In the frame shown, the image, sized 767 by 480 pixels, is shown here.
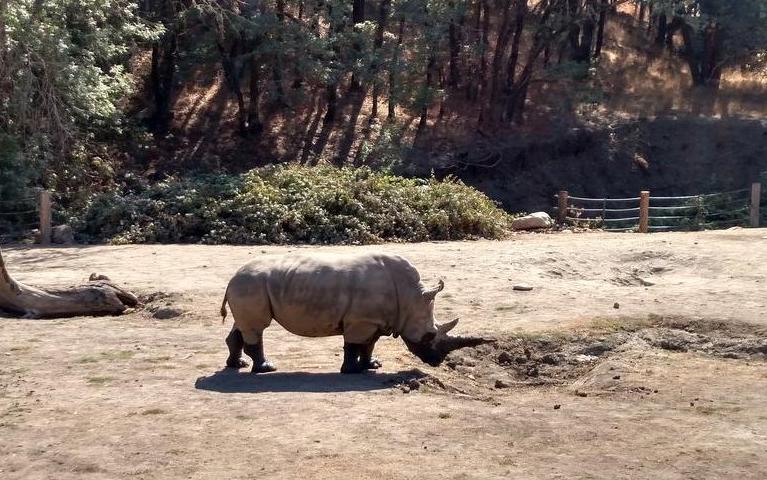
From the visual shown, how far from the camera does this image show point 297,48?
28547 mm

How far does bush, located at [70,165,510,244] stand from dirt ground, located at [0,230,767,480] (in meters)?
6.23

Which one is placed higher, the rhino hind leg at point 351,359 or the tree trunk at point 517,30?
the tree trunk at point 517,30

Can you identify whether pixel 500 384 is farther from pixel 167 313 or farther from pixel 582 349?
pixel 167 313

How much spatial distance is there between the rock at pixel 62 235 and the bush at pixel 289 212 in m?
0.37

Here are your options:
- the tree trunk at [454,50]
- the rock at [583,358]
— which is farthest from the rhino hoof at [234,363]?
the tree trunk at [454,50]

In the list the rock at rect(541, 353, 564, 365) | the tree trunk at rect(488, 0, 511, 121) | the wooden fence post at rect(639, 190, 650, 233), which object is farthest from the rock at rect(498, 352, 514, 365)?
the tree trunk at rect(488, 0, 511, 121)

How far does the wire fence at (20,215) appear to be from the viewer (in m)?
21.7

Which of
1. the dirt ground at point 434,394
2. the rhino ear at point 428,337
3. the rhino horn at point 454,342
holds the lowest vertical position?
the dirt ground at point 434,394

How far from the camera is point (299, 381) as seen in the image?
359 inches

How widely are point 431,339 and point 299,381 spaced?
132 cm

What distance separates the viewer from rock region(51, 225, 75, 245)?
68.2 feet

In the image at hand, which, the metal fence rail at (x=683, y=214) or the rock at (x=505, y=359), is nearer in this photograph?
the rock at (x=505, y=359)

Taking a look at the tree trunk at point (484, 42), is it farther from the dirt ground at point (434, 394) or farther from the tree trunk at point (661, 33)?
the dirt ground at point (434, 394)

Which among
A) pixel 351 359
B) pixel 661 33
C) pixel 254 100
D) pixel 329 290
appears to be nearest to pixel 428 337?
pixel 351 359
